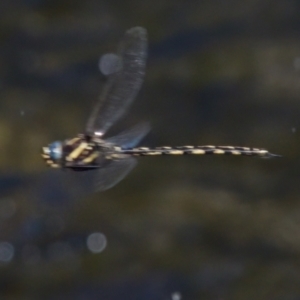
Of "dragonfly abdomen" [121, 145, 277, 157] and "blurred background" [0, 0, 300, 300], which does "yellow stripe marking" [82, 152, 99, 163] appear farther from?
"blurred background" [0, 0, 300, 300]

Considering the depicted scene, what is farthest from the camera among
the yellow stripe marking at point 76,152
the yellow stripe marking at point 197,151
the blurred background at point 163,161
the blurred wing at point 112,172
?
the blurred background at point 163,161

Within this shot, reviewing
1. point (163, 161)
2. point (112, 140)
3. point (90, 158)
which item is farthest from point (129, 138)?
point (163, 161)

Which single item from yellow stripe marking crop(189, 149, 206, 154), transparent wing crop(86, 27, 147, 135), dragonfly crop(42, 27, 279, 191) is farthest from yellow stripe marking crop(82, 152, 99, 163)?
yellow stripe marking crop(189, 149, 206, 154)

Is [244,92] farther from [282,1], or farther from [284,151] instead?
[282,1]

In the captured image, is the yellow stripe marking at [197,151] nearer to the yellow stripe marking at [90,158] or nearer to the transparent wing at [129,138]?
the transparent wing at [129,138]

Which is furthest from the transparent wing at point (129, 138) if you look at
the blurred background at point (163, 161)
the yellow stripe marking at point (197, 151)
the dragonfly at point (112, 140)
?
the blurred background at point (163, 161)

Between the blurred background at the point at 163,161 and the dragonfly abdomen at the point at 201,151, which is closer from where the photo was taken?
the dragonfly abdomen at the point at 201,151

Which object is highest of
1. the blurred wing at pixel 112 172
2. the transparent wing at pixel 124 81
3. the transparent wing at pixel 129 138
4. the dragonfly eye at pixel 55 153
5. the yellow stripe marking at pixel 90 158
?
the transparent wing at pixel 124 81

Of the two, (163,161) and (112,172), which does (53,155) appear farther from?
(163,161)
